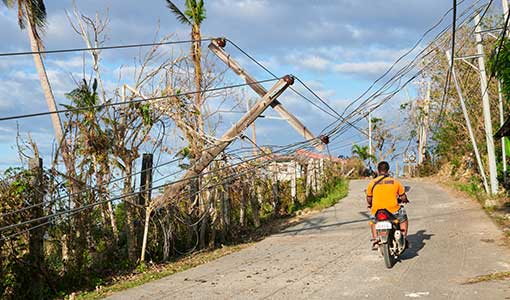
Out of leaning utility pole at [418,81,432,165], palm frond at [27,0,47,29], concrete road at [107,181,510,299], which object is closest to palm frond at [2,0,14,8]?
palm frond at [27,0,47,29]

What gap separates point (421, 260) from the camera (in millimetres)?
10359

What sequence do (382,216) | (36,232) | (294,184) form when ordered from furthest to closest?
(294,184) < (382,216) < (36,232)

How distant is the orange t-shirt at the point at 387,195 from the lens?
33.9 feet

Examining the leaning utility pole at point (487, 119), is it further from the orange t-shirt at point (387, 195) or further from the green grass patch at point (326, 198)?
the orange t-shirt at point (387, 195)

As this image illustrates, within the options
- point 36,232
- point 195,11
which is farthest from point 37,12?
point 36,232

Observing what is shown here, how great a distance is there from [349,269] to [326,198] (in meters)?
13.9

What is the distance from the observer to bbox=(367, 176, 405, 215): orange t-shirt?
33.9 ft

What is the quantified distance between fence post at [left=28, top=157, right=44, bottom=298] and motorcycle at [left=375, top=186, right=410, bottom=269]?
5.49 m

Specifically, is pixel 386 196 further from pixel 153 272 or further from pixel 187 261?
pixel 153 272

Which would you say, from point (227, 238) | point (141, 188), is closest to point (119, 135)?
point (141, 188)

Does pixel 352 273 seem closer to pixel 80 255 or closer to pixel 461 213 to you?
pixel 80 255

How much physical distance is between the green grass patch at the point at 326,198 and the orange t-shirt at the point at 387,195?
10153 mm

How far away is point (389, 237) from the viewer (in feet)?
32.6

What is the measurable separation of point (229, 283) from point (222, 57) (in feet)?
22.6
